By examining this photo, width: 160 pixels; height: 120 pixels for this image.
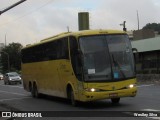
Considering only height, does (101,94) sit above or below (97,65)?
below

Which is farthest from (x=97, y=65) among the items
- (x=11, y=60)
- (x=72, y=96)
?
(x=11, y=60)

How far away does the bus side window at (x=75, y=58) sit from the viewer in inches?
727

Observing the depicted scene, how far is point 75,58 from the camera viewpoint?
18844 millimetres

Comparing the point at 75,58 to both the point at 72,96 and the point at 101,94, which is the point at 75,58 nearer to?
the point at 72,96

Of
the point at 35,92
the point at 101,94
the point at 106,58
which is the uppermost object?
the point at 106,58

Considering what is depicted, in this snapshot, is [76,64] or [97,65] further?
[76,64]

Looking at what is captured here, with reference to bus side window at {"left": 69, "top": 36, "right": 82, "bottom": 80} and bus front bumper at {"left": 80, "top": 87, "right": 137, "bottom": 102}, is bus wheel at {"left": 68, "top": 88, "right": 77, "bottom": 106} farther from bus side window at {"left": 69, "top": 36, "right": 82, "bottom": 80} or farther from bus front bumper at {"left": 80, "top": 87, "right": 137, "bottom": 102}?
bus front bumper at {"left": 80, "top": 87, "right": 137, "bottom": 102}

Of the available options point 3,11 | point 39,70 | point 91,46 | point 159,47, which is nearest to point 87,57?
point 91,46

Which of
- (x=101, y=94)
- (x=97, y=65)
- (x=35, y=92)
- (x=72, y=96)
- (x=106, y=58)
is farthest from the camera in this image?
(x=35, y=92)

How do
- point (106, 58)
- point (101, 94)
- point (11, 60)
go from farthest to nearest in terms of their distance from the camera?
point (11, 60), point (106, 58), point (101, 94)

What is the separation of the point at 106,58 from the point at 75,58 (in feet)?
4.43

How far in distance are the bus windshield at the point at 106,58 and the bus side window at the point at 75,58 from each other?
359 millimetres

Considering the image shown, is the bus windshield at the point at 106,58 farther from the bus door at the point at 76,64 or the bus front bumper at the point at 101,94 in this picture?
the bus front bumper at the point at 101,94

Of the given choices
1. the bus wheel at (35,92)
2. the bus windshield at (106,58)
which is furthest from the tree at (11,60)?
the bus windshield at (106,58)
